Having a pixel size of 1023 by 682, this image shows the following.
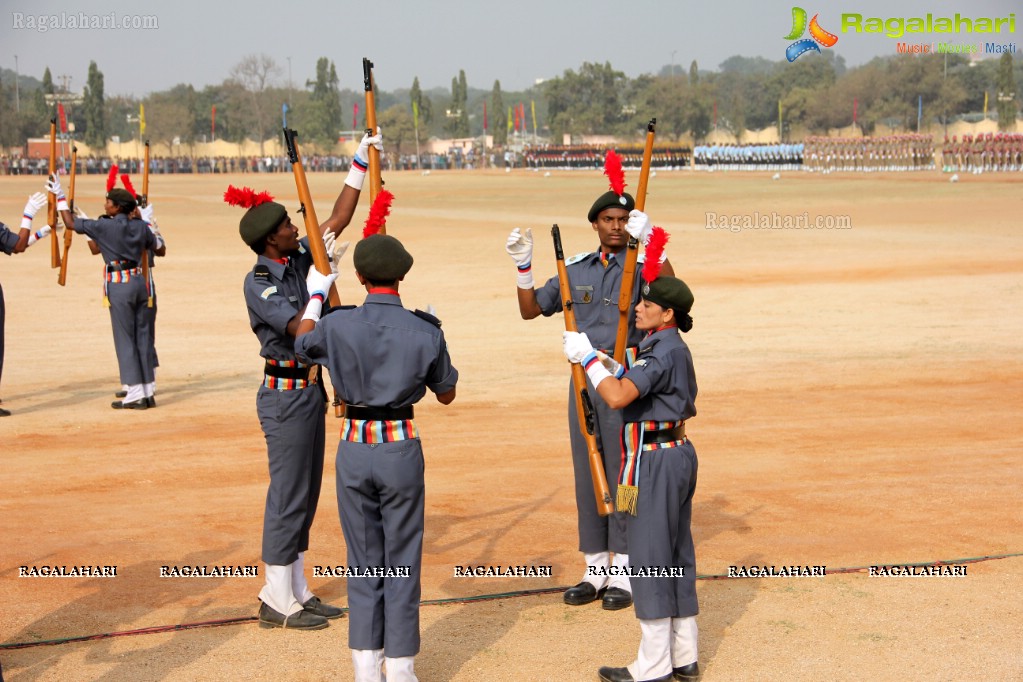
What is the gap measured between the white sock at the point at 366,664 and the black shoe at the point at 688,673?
150 centimetres

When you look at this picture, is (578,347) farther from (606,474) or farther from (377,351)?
(606,474)

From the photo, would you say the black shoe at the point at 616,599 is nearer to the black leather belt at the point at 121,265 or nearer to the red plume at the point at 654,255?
the red plume at the point at 654,255

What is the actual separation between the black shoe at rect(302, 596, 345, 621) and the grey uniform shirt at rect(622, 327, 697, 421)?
2.27 metres

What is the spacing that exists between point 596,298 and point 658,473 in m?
1.64

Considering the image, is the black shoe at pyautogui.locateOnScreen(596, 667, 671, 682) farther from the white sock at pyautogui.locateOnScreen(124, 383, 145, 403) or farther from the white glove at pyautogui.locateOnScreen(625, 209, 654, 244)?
the white sock at pyautogui.locateOnScreen(124, 383, 145, 403)

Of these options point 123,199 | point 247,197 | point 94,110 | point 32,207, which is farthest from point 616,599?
point 94,110

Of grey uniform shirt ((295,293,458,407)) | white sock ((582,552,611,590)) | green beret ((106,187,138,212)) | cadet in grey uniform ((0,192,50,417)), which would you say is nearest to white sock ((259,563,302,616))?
grey uniform shirt ((295,293,458,407))

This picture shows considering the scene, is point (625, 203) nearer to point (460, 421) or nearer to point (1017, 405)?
point (460, 421)

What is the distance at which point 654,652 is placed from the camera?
5.72 meters

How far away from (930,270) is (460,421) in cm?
1429

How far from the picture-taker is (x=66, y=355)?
16453 millimetres

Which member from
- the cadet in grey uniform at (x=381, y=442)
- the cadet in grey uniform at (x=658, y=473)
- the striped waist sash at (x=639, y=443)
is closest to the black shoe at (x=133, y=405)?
the cadet in grey uniform at (x=381, y=442)

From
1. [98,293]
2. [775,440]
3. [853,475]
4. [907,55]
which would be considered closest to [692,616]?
[853,475]

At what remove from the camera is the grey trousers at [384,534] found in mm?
5549
